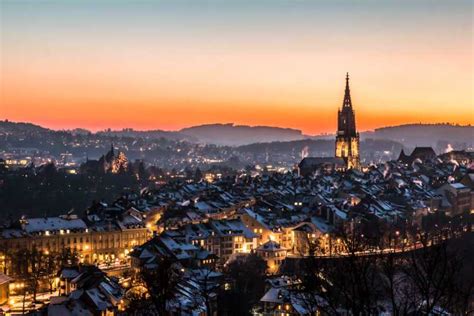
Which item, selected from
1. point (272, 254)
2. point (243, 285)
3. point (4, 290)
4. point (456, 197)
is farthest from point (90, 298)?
point (456, 197)

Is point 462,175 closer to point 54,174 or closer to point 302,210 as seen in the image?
point 302,210

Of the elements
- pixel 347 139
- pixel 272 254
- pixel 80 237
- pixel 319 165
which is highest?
pixel 347 139

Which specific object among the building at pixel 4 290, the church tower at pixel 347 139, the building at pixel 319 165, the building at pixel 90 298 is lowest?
the building at pixel 4 290

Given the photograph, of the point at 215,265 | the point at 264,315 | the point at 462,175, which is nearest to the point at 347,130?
the point at 462,175

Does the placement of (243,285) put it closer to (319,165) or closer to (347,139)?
(319,165)

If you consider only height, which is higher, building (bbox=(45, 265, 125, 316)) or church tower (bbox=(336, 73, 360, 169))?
church tower (bbox=(336, 73, 360, 169))

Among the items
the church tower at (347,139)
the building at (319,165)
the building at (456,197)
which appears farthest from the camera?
the church tower at (347,139)

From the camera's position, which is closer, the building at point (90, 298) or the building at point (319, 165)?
the building at point (90, 298)

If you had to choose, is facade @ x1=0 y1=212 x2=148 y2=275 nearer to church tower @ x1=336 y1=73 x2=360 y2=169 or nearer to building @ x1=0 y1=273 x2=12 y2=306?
building @ x1=0 y1=273 x2=12 y2=306

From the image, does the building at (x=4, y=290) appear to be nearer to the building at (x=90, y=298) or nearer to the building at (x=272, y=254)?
the building at (x=90, y=298)

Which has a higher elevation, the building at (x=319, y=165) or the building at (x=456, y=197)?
the building at (x=319, y=165)

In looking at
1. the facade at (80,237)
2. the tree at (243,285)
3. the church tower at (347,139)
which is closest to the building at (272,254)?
the tree at (243,285)

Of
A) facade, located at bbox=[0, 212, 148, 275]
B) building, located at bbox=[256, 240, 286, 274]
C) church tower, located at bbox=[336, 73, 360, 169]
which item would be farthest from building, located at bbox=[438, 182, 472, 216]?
facade, located at bbox=[0, 212, 148, 275]

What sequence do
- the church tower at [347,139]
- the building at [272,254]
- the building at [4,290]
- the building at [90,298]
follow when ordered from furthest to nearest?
1. the church tower at [347,139]
2. the building at [272,254]
3. the building at [4,290]
4. the building at [90,298]
